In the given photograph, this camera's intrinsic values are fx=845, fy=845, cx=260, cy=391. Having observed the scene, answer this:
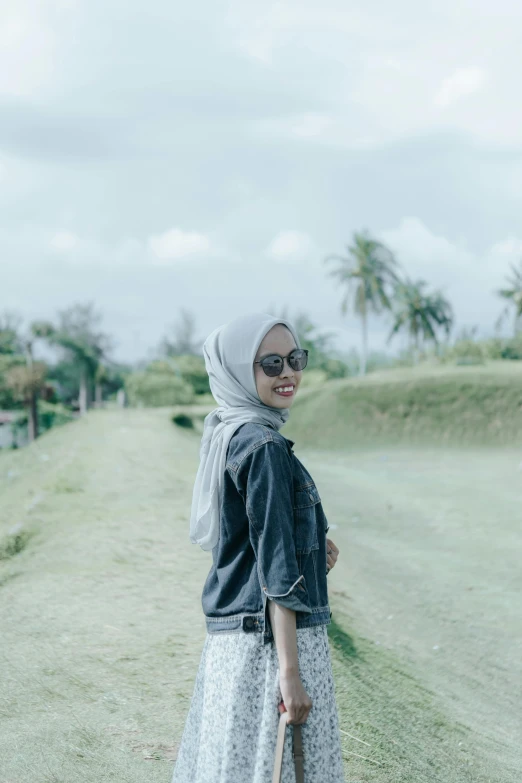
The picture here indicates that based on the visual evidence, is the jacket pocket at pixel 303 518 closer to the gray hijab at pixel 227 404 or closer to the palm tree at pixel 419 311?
the gray hijab at pixel 227 404

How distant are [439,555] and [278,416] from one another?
8347mm

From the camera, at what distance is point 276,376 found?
2.51m

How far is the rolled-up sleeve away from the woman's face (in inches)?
8.6

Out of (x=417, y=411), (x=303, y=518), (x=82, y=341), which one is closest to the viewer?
(x=303, y=518)

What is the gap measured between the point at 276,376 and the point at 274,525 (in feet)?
1.53

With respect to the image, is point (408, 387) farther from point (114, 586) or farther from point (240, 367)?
point (240, 367)

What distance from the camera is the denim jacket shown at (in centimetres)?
229

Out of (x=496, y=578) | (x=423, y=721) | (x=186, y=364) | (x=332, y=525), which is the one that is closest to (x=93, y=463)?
(x=332, y=525)

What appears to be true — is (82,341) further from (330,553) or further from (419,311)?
(330,553)

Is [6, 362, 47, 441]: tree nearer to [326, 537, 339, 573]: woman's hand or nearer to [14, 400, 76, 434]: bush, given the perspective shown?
[14, 400, 76, 434]: bush

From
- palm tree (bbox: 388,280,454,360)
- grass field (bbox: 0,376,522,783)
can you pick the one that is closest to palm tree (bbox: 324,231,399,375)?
palm tree (bbox: 388,280,454,360)

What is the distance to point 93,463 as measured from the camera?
12188 millimetres

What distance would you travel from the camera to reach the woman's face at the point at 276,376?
98.9 inches

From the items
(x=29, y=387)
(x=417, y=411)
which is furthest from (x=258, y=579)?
(x=29, y=387)
